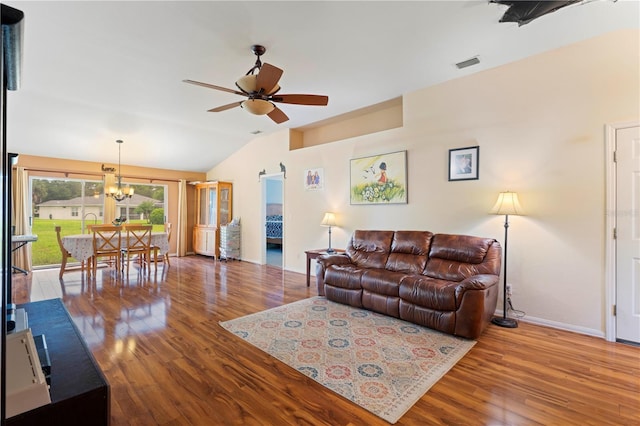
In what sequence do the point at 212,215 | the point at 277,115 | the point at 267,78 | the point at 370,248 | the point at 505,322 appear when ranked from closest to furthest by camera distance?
the point at 267,78 < the point at 505,322 < the point at 277,115 < the point at 370,248 < the point at 212,215

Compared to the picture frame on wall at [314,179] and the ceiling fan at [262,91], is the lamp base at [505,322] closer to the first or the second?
the ceiling fan at [262,91]

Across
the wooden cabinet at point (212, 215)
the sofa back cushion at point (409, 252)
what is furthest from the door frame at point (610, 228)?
the wooden cabinet at point (212, 215)

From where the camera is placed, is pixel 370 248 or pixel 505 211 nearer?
pixel 505 211

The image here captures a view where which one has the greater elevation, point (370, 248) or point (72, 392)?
point (370, 248)

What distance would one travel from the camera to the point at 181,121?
5.66 meters

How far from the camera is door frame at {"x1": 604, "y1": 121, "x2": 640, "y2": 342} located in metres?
2.94

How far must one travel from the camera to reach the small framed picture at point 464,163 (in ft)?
12.6

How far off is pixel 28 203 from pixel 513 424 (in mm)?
8376

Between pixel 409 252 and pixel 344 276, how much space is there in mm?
931

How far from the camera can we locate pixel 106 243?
5.58m

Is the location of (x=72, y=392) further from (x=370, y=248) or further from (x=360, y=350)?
(x=370, y=248)

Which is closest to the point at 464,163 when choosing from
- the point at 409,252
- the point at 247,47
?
the point at 409,252

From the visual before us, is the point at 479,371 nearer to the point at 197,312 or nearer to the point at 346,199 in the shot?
the point at 197,312

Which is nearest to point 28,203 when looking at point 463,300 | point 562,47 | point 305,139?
point 305,139
